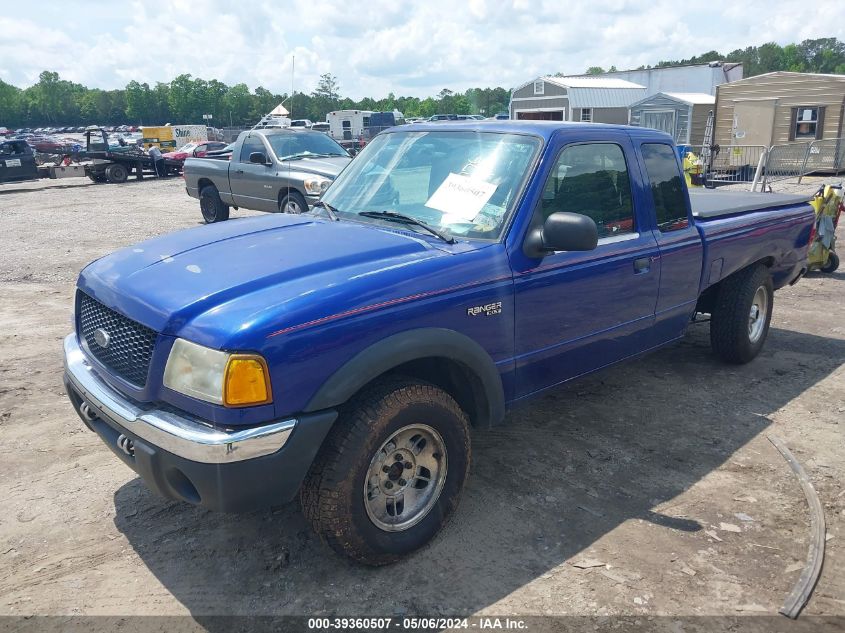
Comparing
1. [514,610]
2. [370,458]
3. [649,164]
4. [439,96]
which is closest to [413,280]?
[370,458]

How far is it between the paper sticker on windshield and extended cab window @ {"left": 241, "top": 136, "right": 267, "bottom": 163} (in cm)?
889

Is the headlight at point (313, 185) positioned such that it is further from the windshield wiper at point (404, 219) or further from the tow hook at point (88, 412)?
the tow hook at point (88, 412)

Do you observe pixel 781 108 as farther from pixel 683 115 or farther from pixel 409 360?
pixel 409 360

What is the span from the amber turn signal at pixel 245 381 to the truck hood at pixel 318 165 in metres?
8.43

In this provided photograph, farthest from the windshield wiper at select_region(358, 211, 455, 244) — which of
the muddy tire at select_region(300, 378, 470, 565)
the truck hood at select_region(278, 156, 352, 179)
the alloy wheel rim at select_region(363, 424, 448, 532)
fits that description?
the truck hood at select_region(278, 156, 352, 179)

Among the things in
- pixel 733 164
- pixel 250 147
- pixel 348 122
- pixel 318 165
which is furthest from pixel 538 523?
pixel 348 122

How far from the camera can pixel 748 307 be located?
5.21 m

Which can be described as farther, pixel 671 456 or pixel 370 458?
pixel 671 456

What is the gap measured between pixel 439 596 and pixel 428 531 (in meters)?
0.33

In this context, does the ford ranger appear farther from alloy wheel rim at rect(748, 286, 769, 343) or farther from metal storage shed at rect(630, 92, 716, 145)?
metal storage shed at rect(630, 92, 716, 145)

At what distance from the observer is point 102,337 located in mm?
3066

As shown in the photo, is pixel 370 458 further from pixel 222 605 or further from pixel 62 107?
pixel 62 107

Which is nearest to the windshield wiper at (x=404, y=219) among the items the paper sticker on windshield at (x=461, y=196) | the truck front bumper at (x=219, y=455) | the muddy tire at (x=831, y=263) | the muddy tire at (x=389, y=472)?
the paper sticker on windshield at (x=461, y=196)

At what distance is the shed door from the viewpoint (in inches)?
886
